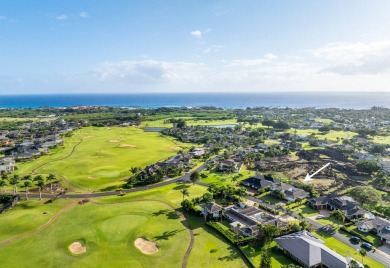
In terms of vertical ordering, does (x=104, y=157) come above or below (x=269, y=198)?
above

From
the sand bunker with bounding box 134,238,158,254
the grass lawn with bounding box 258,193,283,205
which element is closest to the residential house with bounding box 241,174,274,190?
the grass lawn with bounding box 258,193,283,205

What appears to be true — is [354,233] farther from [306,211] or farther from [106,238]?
[106,238]

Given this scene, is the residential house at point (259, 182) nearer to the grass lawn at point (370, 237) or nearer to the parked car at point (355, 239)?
the grass lawn at point (370, 237)

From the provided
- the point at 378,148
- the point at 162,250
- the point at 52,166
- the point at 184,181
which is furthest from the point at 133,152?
the point at 378,148

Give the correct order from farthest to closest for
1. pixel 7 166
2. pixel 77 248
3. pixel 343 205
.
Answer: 1. pixel 7 166
2. pixel 343 205
3. pixel 77 248

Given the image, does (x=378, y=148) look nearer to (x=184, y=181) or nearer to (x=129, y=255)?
(x=184, y=181)

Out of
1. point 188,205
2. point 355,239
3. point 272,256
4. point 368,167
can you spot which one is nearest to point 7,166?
point 188,205

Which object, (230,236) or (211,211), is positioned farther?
(211,211)
